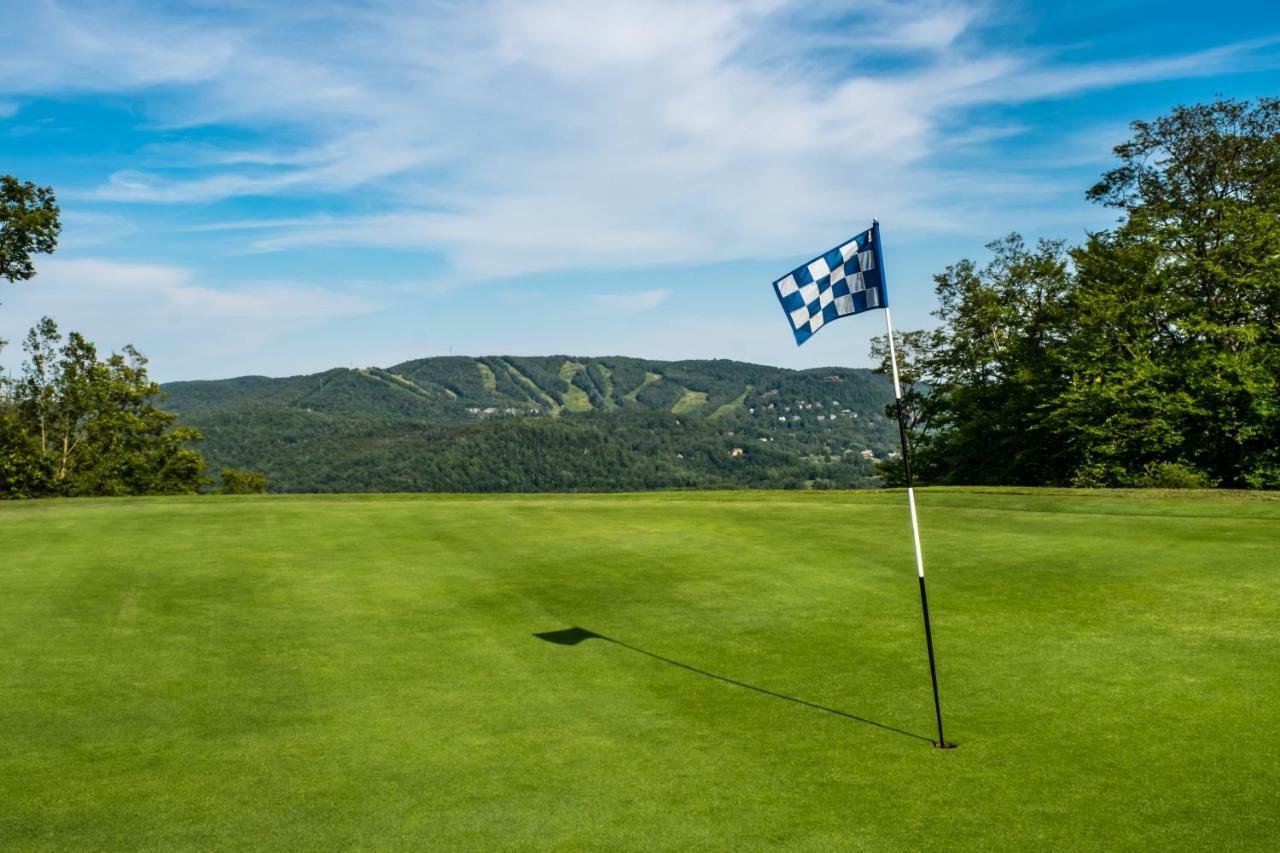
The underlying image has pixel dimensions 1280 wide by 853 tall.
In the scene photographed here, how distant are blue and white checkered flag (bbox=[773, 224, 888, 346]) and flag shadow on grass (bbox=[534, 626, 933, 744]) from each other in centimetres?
Answer: 449

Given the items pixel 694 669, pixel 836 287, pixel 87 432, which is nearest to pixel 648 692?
pixel 694 669

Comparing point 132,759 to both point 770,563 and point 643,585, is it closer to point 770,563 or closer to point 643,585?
point 643,585

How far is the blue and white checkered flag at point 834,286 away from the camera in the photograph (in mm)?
11516

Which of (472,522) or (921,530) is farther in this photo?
(472,522)

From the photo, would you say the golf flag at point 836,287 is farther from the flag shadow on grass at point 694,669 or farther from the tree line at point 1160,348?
the tree line at point 1160,348

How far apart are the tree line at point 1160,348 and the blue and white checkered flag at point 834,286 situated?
30.0 metres

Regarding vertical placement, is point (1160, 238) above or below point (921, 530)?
above

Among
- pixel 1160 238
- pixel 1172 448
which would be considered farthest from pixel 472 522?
pixel 1160 238

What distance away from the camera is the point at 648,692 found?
1166 centimetres

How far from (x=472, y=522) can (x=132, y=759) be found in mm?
16777

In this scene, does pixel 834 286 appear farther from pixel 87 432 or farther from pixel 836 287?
pixel 87 432

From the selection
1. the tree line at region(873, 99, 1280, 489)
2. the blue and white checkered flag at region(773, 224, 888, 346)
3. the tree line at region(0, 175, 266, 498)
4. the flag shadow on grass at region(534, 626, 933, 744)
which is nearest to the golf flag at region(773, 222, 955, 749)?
the blue and white checkered flag at region(773, 224, 888, 346)

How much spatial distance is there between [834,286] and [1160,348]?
40278 mm

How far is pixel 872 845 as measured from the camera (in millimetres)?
7176
